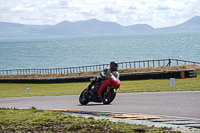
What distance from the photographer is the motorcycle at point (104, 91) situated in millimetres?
12508

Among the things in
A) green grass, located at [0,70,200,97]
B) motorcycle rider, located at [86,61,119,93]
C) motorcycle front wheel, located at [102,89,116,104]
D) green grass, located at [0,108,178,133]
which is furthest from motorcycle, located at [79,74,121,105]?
green grass, located at [0,70,200,97]

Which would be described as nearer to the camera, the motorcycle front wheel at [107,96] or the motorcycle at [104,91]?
the motorcycle at [104,91]

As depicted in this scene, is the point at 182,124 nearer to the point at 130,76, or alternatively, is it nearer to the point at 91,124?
the point at 91,124

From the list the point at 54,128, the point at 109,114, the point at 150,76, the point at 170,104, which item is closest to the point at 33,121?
the point at 54,128

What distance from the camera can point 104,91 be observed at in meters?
13.1

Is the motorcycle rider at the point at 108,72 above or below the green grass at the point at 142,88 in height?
above

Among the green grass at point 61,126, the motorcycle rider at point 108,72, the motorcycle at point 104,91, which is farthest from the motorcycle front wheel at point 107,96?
the green grass at point 61,126

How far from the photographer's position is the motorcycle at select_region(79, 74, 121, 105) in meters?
12.5

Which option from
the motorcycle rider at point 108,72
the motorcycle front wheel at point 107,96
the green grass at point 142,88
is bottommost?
the green grass at point 142,88

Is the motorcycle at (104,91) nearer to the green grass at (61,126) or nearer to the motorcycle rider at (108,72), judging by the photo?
the motorcycle rider at (108,72)

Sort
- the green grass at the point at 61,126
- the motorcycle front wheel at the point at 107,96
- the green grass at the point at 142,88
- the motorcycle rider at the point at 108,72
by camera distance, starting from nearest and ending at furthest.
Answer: the green grass at the point at 61,126 → the motorcycle rider at the point at 108,72 → the motorcycle front wheel at the point at 107,96 → the green grass at the point at 142,88

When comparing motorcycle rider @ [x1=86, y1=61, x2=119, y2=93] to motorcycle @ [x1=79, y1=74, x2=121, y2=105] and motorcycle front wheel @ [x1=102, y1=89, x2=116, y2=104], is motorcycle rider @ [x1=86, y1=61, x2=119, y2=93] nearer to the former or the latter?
motorcycle @ [x1=79, y1=74, x2=121, y2=105]

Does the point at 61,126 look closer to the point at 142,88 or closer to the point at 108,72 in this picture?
the point at 108,72

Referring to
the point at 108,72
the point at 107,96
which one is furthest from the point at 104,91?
the point at 108,72
